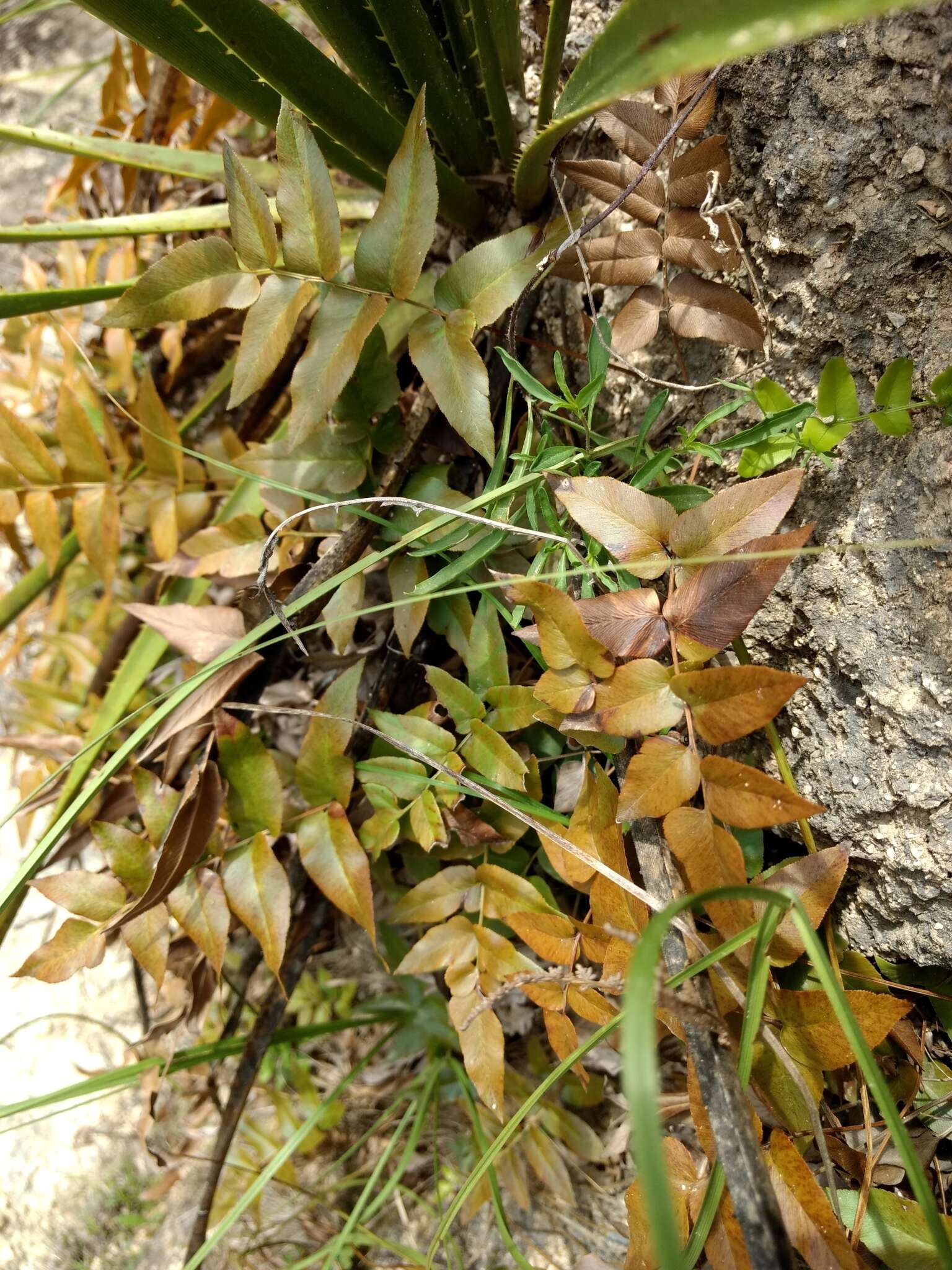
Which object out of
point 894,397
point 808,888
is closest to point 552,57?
point 894,397

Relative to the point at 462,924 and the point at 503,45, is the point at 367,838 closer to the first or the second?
the point at 462,924

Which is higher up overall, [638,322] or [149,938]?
[638,322]

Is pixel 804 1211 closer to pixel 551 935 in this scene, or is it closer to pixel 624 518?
pixel 551 935

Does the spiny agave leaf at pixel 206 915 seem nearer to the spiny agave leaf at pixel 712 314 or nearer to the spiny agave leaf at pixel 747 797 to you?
the spiny agave leaf at pixel 747 797

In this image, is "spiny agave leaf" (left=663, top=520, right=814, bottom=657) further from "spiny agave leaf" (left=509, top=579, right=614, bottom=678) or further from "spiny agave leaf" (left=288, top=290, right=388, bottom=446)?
"spiny agave leaf" (left=288, top=290, right=388, bottom=446)

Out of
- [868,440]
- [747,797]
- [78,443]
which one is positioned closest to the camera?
[747,797]

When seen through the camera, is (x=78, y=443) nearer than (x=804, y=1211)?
No
